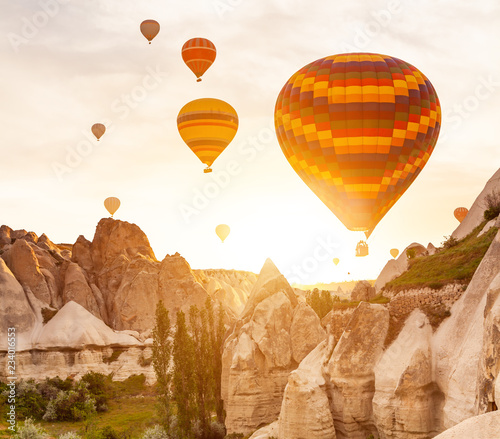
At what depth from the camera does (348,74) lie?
3838 centimetres

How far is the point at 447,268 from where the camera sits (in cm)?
2986

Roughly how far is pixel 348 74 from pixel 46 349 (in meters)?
42.5

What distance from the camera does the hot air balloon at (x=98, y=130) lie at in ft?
253

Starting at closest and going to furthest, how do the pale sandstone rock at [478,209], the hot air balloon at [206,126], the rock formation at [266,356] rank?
the rock formation at [266,356] < the pale sandstone rock at [478,209] < the hot air balloon at [206,126]

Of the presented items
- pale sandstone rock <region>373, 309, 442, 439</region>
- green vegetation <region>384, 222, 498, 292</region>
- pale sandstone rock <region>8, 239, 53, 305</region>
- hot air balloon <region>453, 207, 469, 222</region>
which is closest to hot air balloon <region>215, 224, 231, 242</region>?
pale sandstone rock <region>8, 239, 53, 305</region>

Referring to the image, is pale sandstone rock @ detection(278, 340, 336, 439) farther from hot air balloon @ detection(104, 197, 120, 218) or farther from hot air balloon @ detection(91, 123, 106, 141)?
hot air balloon @ detection(104, 197, 120, 218)

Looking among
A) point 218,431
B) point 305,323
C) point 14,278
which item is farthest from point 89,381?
point 305,323

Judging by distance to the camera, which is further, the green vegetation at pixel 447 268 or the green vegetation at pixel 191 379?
the green vegetation at pixel 191 379

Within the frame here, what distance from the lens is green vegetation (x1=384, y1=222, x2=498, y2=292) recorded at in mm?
28625

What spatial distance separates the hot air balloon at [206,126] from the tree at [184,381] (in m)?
14.6

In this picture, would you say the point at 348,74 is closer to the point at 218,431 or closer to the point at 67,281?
the point at 218,431

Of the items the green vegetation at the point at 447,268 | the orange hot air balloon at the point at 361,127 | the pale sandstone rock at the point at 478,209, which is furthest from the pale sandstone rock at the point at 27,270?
the green vegetation at the point at 447,268

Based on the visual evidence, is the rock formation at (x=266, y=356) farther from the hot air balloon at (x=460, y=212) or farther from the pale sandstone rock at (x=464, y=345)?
the hot air balloon at (x=460, y=212)

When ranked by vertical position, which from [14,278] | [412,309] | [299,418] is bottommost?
[299,418]
